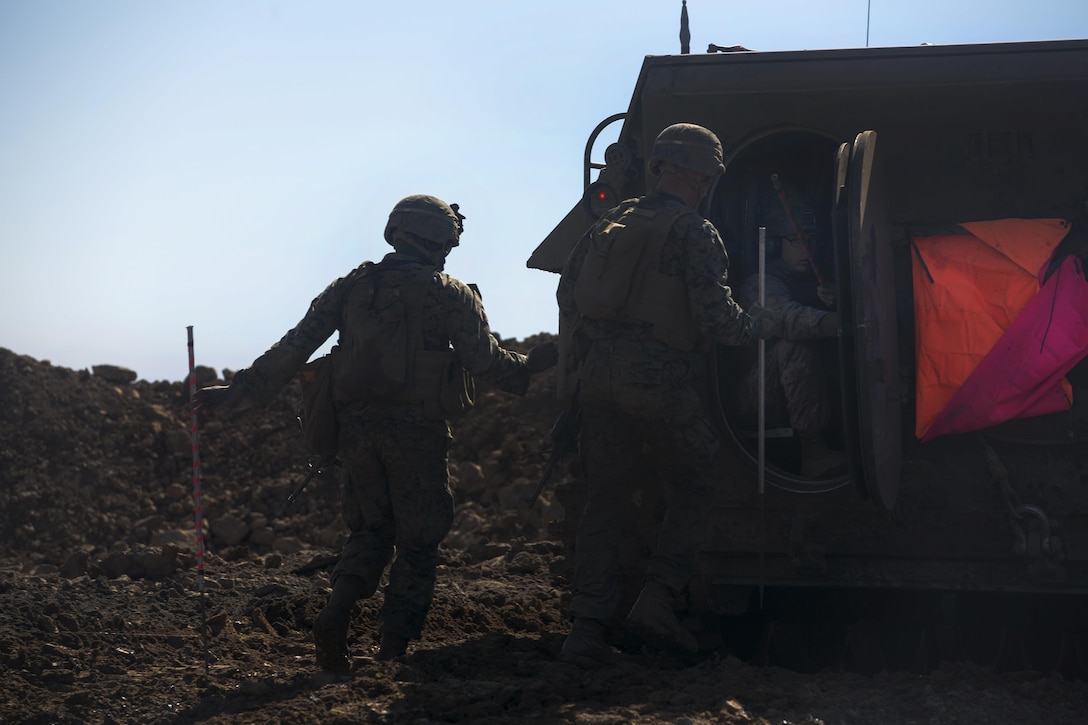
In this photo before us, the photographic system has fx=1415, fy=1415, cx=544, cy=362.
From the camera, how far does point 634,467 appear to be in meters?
5.67

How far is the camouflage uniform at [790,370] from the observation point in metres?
5.91

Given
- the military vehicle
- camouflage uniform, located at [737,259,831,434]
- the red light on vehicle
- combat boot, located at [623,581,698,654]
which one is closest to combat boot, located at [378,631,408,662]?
combat boot, located at [623,581,698,654]

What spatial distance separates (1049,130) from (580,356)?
2.14 metres

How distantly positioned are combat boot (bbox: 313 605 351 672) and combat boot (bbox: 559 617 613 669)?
85 centimetres

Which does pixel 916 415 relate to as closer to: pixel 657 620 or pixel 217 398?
pixel 657 620

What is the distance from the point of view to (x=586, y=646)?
5.49 metres

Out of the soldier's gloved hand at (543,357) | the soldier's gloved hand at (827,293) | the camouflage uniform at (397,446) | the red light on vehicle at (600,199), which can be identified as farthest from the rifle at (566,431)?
the soldier's gloved hand at (827,293)

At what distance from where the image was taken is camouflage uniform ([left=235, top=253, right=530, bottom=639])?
18.9 feet

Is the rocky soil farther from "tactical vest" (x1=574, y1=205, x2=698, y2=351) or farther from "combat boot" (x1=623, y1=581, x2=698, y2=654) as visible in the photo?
"tactical vest" (x1=574, y1=205, x2=698, y2=351)

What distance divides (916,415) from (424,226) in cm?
217

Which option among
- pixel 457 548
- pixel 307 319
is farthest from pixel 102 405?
pixel 307 319

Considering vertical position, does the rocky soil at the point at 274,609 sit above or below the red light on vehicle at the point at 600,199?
below

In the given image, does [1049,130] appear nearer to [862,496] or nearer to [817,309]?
[817,309]

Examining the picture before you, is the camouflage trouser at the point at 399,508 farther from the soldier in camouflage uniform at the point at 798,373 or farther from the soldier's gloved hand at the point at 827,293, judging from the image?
the soldier's gloved hand at the point at 827,293
